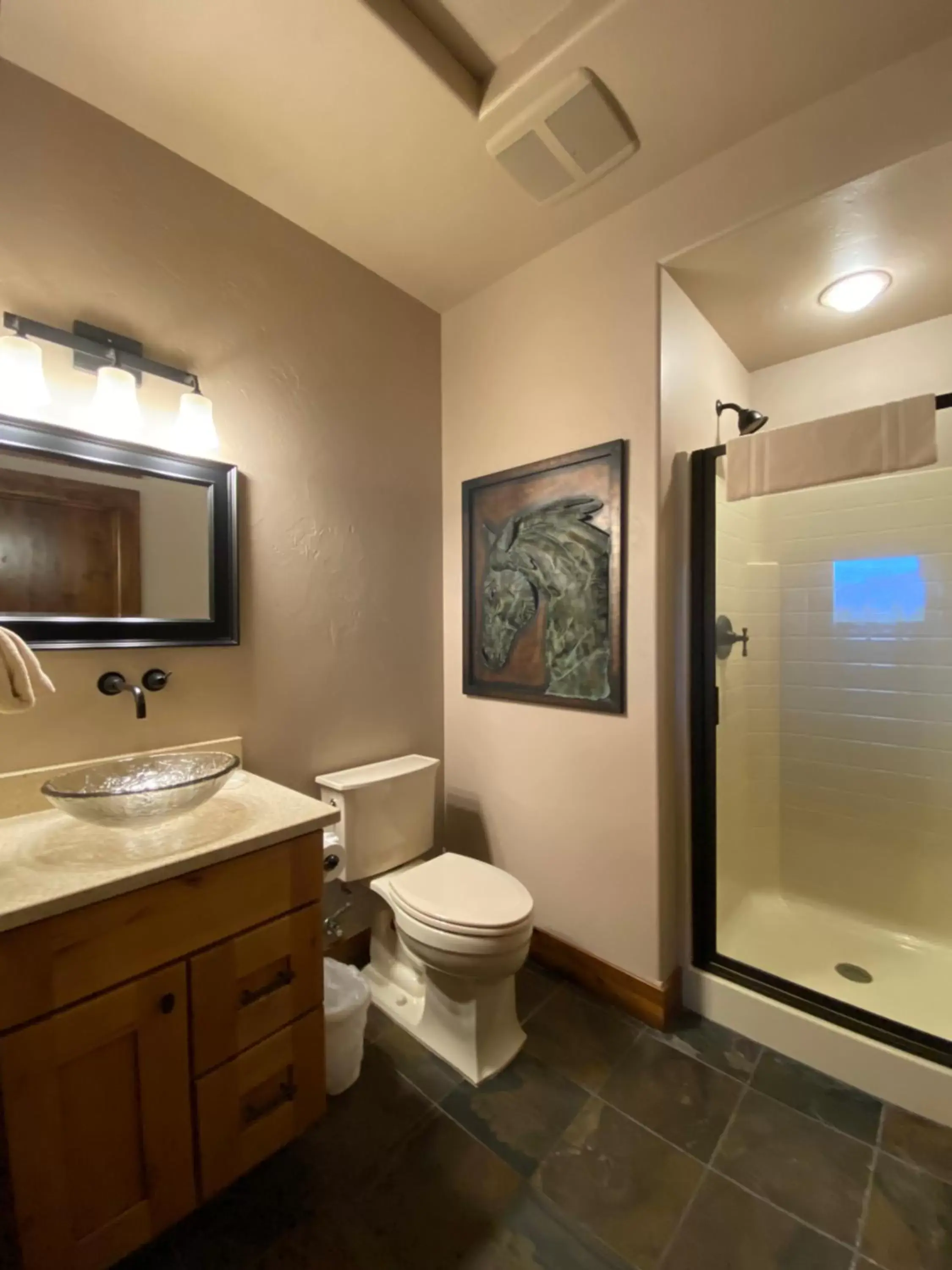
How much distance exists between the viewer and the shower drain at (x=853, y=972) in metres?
1.74

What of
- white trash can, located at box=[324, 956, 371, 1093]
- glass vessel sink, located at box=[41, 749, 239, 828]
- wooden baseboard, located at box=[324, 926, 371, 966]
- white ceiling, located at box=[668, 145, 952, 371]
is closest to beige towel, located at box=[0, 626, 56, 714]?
glass vessel sink, located at box=[41, 749, 239, 828]

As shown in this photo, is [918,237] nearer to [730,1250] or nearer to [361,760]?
[361,760]

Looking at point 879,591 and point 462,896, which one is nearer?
point 462,896

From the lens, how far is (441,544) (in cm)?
222

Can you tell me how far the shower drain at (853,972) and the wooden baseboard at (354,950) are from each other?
5.31 ft

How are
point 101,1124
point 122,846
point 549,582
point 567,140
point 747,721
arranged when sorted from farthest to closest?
point 747,721 < point 549,582 < point 567,140 < point 122,846 < point 101,1124

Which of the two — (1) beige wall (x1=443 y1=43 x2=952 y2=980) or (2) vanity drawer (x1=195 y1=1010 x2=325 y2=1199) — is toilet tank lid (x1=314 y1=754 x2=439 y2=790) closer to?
(1) beige wall (x1=443 y1=43 x2=952 y2=980)

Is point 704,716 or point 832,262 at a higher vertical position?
point 832,262

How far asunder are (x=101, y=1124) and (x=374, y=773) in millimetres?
1032

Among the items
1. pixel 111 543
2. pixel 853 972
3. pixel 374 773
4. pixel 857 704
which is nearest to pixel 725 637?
pixel 857 704

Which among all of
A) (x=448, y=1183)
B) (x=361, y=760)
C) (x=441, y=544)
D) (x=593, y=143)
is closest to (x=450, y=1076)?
(x=448, y=1183)

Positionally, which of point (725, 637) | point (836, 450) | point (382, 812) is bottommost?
point (382, 812)

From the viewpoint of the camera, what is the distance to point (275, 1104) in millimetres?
1122

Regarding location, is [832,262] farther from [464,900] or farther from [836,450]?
[464,900]
